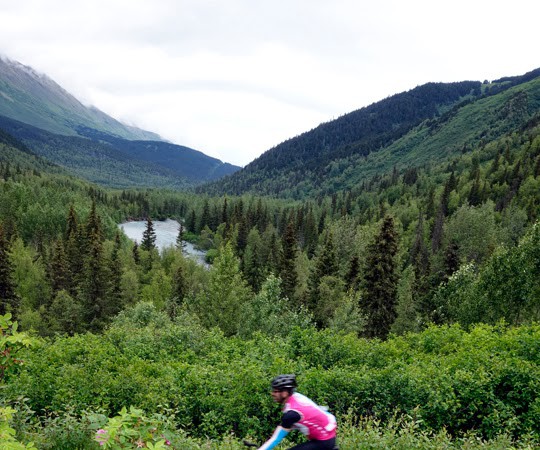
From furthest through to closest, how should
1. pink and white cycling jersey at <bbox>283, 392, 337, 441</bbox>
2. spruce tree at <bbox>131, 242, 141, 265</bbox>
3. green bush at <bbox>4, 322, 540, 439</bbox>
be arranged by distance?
1. spruce tree at <bbox>131, 242, 141, 265</bbox>
2. green bush at <bbox>4, 322, 540, 439</bbox>
3. pink and white cycling jersey at <bbox>283, 392, 337, 441</bbox>

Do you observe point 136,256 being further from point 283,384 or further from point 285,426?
point 285,426

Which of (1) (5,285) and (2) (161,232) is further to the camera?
(2) (161,232)

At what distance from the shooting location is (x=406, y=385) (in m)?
12.9

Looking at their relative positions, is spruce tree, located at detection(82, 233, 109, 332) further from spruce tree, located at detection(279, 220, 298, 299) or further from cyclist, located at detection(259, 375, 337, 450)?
cyclist, located at detection(259, 375, 337, 450)

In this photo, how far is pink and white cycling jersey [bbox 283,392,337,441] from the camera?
6281 mm

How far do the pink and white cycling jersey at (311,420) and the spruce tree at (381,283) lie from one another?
28509mm

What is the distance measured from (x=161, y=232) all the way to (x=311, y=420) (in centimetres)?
15419

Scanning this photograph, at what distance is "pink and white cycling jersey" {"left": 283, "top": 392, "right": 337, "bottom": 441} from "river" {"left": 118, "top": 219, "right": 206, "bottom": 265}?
111820mm

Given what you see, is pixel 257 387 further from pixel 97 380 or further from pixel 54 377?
pixel 54 377

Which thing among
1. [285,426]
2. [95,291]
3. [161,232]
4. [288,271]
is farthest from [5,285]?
[161,232]

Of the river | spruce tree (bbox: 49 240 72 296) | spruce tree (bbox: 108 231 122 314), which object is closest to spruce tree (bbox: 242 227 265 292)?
spruce tree (bbox: 108 231 122 314)

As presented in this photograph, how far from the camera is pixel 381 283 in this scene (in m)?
33.7

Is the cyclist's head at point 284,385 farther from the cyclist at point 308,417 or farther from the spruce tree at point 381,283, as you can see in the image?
the spruce tree at point 381,283

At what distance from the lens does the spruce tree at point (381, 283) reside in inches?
1324
